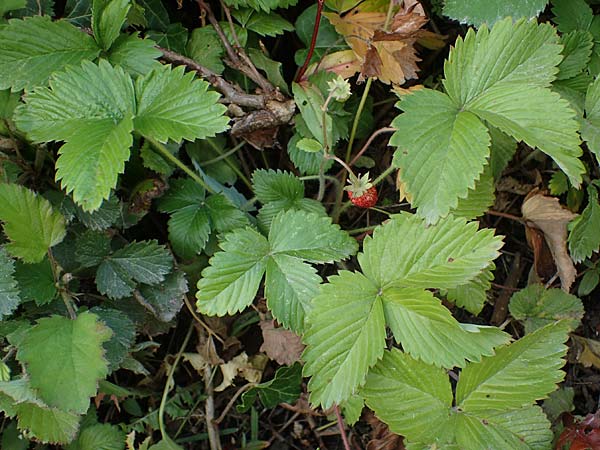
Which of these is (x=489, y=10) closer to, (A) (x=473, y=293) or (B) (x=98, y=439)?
(A) (x=473, y=293)

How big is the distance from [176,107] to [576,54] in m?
0.89

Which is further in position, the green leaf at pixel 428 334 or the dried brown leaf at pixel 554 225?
the dried brown leaf at pixel 554 225

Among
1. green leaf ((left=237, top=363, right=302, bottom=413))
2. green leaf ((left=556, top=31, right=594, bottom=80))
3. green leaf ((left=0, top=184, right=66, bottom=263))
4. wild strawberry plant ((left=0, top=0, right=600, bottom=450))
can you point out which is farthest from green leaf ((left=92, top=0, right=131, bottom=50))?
green leaf ((left=556, top=31, right=594, bottom=80))

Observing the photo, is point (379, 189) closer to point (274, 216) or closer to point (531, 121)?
point (274, 216)

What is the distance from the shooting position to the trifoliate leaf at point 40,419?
1.25 meters

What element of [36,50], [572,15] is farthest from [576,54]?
[36,50]

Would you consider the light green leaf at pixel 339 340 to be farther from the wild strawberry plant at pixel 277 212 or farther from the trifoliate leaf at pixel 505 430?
the trifoliate leaf at pixel 505 430

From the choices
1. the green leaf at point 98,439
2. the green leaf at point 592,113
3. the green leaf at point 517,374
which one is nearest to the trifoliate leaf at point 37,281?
the green leaf at point 98,439

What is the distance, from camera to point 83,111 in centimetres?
119

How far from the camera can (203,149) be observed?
5.02 feet

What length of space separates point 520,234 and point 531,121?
0.66 metres

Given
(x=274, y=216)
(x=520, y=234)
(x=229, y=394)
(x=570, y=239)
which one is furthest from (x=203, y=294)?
(x=520, y=234)

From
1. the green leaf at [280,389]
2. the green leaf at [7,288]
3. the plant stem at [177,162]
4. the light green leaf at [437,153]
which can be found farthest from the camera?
the green leaf at [280,389]

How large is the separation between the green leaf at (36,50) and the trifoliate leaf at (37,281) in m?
0.37
